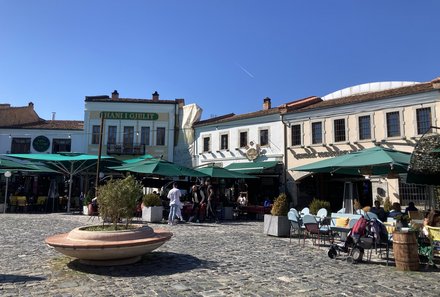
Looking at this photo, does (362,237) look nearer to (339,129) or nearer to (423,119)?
(423,119)

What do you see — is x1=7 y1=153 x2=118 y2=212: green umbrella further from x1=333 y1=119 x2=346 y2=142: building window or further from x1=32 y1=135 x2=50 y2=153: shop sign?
x1=32 y1=135 x2=50 y2=153: shop sign

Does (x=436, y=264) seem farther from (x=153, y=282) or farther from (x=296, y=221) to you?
(x=153, y=282)

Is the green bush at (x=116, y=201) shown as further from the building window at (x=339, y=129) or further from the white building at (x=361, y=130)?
the building window at (x=339, y=129)

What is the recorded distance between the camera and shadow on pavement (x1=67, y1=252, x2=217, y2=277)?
6.25 meters

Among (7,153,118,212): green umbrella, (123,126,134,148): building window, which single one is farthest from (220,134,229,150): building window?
(7,153,118,212): green umbrella

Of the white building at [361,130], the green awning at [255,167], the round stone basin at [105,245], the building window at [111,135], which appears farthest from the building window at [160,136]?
the round stone basin at [105,245]

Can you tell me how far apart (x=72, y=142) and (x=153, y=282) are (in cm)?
2840

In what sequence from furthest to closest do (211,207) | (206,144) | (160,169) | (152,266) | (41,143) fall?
(41,143)
(206,144)
(211,207)
(160,169)
(152,266)

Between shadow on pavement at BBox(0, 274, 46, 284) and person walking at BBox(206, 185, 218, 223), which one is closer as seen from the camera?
shadow on pavement at BBox(0, 274, 46, 284)

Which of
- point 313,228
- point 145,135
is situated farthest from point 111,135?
point 313,228

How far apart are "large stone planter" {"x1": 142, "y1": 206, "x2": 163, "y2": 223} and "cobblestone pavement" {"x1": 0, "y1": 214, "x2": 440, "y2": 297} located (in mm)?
5589

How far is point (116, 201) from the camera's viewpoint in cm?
698

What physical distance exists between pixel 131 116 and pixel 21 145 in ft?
31.2

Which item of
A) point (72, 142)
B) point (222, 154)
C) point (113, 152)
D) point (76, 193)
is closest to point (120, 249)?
point (222, 154)
